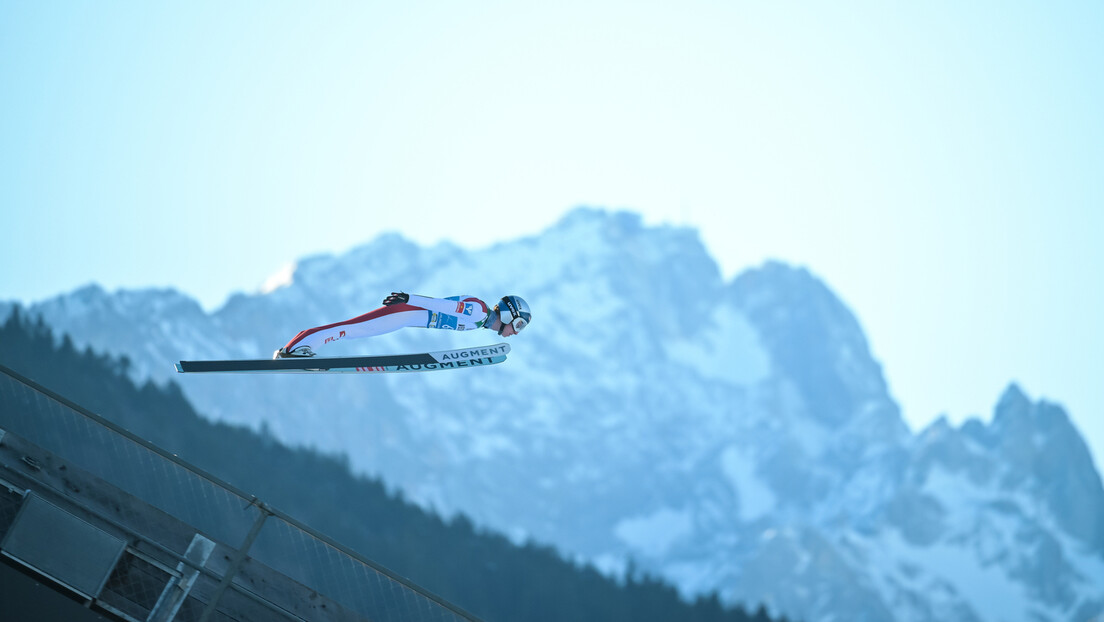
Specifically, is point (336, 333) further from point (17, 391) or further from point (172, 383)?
point (172, 383)

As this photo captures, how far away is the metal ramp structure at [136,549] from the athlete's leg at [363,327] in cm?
266

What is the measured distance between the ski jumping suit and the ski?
0.66 ft

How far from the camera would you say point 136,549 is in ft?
37.7

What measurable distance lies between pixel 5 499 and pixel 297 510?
57.7 meters

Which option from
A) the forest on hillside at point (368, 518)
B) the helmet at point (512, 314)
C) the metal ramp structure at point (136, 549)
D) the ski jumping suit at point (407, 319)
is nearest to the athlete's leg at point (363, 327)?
the ski jumping suit at point (407, 319)

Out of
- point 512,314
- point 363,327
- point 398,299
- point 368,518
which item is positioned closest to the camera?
point 363,327

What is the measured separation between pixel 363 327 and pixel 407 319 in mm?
535

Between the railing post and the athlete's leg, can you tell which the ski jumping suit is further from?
the railing post

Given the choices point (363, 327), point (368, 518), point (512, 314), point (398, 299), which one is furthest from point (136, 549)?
point (368, 518)

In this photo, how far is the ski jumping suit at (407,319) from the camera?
45.9 feet

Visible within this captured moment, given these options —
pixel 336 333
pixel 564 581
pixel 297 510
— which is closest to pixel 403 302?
pixel 336 333

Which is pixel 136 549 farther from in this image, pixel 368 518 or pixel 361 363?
pixel 368 518

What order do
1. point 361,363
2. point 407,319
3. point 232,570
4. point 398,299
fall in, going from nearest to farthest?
1. point 232,570
2. point 398,299
3. point 407,319
4. point 361,363

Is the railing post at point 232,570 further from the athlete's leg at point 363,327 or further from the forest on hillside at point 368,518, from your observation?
the forest on hillside at point 368,518
